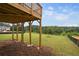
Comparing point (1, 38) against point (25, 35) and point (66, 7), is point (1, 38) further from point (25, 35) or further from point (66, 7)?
point (66, 7)

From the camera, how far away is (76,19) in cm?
879

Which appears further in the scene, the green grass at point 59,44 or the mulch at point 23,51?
the green grass at point 59,44

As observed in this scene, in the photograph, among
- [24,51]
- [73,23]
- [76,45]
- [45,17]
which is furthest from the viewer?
[45,17]

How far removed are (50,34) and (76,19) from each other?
56.2 inches

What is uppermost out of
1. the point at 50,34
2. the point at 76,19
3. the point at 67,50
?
the point at 76,19

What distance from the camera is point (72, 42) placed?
7.97m

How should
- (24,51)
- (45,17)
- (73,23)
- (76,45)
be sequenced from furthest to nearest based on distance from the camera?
1. (45,17)
2. (73,23)
3. (76,45)
4. (24,51)

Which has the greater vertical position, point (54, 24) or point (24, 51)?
point (54, 24)

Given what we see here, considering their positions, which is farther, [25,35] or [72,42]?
[25,35]

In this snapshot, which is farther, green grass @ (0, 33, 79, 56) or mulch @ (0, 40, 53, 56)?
green grass @ (0, 33, 79, 56)

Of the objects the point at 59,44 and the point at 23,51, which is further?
the point at 59,44

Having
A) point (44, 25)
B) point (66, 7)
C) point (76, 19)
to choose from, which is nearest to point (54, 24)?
point (44, 25)

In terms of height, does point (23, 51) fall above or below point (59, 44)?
below

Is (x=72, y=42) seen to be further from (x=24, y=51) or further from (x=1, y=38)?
(x=1, y=38)
